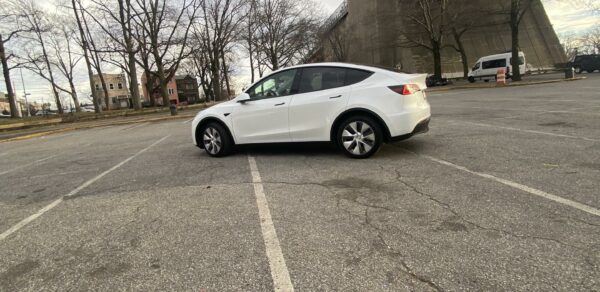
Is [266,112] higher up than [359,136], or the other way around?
[266,112]

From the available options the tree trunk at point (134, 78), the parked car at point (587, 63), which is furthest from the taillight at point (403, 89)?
the parked car at point (587, 63)

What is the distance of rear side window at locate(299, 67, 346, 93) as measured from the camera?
21.0 feet

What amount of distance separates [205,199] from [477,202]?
10.0 ft

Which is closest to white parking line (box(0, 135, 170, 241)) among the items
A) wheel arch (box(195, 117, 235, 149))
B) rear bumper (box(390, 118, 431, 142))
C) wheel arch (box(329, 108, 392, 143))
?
wheel arch (box(195, 117, 235, 149))

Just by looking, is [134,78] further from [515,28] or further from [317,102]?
[317,102]

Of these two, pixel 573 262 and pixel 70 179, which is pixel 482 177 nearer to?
pixel 573 262

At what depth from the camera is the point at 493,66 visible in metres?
34.2

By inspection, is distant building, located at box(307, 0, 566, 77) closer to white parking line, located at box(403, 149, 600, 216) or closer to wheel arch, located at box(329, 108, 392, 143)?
wheel arch, located at box(329, 108, 392, 143)

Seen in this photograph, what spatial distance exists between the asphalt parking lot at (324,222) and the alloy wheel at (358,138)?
0.22 m

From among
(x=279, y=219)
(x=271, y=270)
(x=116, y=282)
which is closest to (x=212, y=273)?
(x=271, y=270)

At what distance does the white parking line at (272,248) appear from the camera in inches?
108

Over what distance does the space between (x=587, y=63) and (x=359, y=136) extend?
37978 millimetres

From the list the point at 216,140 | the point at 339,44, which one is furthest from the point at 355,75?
the point at 339,44

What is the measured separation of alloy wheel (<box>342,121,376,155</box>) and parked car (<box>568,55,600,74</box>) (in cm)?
3716
